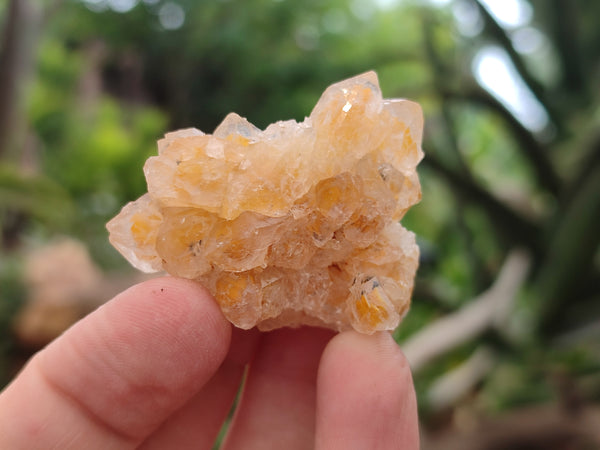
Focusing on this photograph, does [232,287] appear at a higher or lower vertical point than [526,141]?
higher

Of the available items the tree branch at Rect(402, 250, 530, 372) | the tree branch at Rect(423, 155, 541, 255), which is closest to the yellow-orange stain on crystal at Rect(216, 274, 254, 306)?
the tree branch at Rect(402, 250, 530, 372)

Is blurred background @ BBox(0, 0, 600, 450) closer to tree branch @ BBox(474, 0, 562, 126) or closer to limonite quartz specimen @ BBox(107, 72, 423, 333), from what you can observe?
tree branch @ BBox(474, 0, 562, 126)

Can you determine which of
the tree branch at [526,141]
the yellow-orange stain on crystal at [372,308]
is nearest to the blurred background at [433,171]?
the tree branch at [526,141]

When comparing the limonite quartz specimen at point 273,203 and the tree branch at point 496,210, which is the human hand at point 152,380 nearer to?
the limonite quartz specimen at point 273,203

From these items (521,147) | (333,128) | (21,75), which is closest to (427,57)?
(521,147)

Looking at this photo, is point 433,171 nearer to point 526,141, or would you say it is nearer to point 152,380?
point 526,141

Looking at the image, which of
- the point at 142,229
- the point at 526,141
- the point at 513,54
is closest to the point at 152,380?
the point at 142,229

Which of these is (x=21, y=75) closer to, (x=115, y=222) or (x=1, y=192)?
(x=1, y=192)

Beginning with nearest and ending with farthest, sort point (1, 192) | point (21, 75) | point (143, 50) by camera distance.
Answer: point (1, 192), point (21, 75), point (143, 50)
